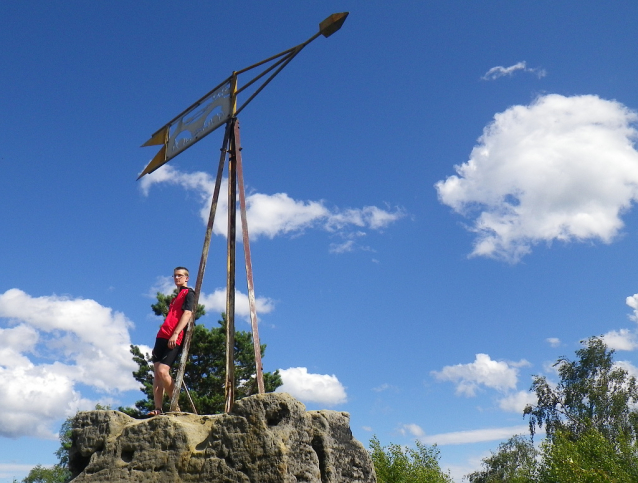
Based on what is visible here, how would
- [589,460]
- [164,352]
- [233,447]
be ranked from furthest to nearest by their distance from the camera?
[589,460] < [164,352] < [233,447]

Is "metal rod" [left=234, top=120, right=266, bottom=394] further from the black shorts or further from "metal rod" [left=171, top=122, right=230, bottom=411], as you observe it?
the black shorts

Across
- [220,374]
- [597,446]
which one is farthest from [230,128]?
[597,446]

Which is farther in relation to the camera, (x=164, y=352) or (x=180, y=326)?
(x=164, y=352)

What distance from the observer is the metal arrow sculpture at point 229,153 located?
652 cm

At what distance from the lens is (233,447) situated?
5148 mm

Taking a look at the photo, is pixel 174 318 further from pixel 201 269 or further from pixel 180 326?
pixel 201 269

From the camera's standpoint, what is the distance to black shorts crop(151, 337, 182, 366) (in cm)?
654

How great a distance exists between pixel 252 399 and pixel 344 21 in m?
4.20

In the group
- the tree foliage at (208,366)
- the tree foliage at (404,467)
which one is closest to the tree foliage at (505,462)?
the tree foliage at (404,467)

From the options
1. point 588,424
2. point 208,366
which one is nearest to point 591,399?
point 588,424

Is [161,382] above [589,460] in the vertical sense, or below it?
above

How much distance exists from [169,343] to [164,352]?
0.28 m

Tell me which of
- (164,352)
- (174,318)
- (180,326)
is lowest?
(164,352)

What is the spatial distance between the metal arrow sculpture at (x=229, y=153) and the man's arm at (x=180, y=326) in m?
0.11
